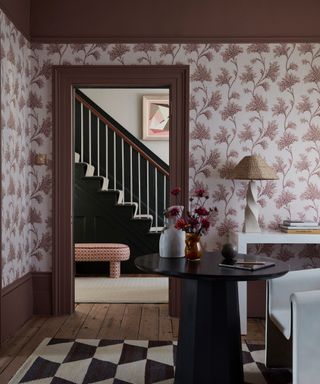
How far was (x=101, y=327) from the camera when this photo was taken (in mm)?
3914

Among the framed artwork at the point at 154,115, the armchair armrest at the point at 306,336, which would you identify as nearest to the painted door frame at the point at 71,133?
the armchair armrest at the point at 306,336

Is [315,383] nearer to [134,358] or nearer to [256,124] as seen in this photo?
[134,358]

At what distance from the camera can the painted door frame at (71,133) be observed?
432cm

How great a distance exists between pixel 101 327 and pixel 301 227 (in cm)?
187

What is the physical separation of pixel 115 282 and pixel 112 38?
9.67ft

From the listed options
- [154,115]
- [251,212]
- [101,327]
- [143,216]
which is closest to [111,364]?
[101,327]

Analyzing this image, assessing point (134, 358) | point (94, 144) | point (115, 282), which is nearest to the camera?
point (134, 358)

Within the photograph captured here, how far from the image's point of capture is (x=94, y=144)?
7.07 meters

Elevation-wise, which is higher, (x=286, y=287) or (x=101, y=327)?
(x=286, y=287)

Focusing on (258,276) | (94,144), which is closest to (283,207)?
(258,276)

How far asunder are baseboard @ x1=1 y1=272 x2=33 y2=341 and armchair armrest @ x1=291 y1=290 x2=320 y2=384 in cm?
224

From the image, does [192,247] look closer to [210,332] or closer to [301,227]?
[210,332]

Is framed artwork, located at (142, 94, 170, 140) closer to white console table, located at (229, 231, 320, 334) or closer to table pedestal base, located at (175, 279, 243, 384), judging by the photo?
white console table, located at (229, 231, 320, 334)

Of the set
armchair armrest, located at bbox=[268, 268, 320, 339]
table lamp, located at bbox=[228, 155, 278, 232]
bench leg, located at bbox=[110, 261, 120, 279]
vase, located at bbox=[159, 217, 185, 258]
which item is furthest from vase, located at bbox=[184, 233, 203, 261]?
bench leg, located at bbox=[110, 261, 120, 279]
